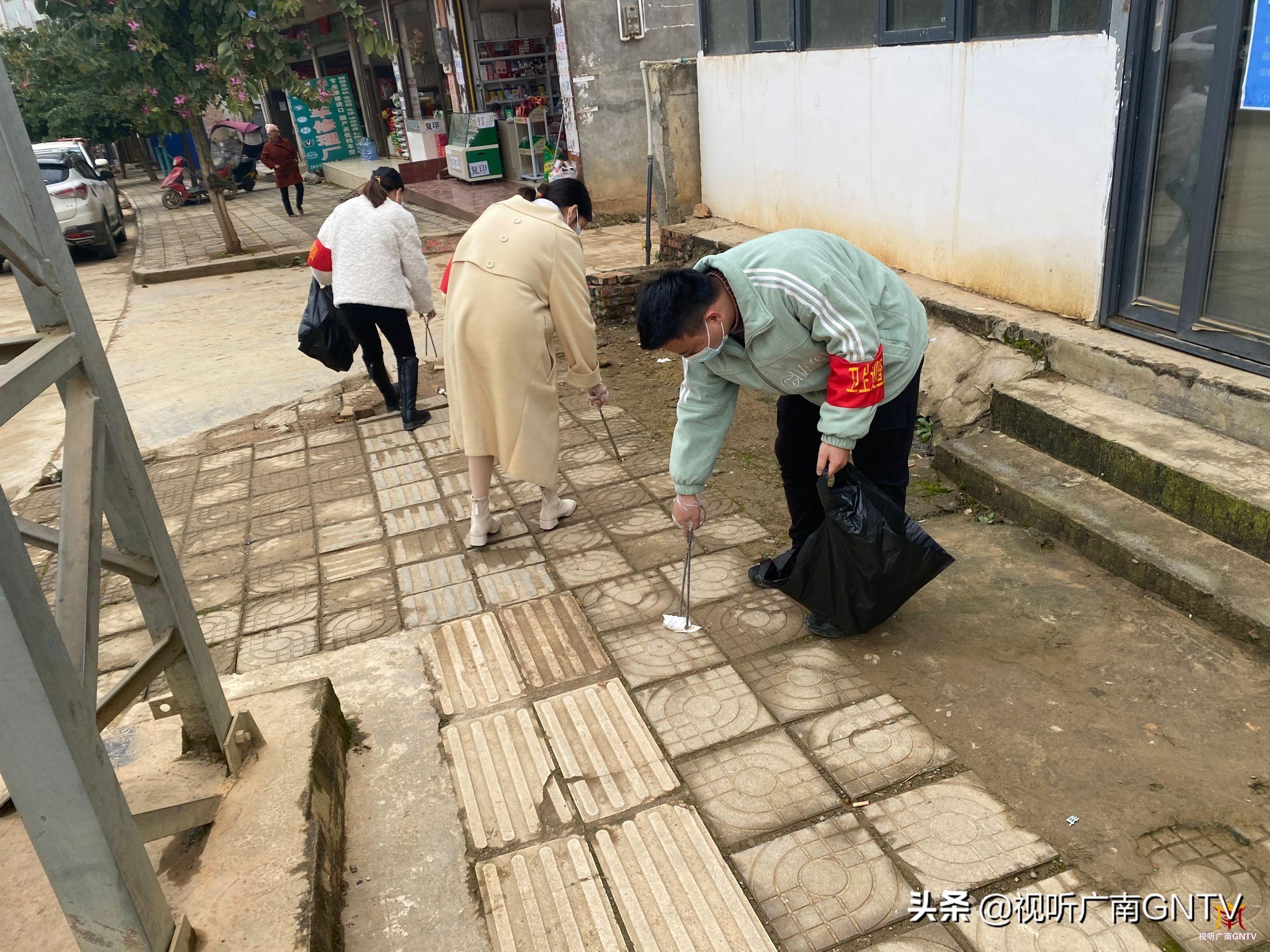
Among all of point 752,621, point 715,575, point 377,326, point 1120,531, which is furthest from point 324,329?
point 1120,531

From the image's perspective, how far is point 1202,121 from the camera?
3584 mm

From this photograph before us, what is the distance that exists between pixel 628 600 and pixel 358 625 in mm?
1066

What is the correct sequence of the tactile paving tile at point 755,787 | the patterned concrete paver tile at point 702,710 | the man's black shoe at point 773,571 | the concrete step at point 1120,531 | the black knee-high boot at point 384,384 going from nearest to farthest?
the tactile paving tile at point 755,787 → the patterned concrete paver tile at point 702,710 → the concrete step at point 1120,531 → the man's black shoe at point 773,571 → the black knee-high boot at point 384,384

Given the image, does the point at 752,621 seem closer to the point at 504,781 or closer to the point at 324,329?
the point at 504,781

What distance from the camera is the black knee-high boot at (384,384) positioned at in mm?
5859

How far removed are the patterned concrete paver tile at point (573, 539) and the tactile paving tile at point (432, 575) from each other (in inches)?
14.9

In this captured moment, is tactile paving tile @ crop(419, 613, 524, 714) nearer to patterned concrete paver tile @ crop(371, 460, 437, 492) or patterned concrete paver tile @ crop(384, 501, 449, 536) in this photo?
patterned concrete paver tile @ crop(384, 501, 449, 536)

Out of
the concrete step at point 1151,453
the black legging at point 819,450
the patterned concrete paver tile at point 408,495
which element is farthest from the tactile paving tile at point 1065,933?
the patterned concrete paver tile at point 408,495

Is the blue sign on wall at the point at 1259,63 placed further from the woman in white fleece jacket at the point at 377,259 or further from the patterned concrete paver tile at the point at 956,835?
the woman in white fleece jacket at the point at 377,259

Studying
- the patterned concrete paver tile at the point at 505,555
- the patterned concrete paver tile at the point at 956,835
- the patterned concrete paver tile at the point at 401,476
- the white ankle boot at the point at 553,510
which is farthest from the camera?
the patterned concrete paver tile at the point at 401,476

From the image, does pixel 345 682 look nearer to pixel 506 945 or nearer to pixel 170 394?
pixel 506 945

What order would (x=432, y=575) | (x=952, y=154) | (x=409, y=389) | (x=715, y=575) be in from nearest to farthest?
(x=715, y=575), (x=432, y=575), (x=952, y=154), (x=409, y=389)

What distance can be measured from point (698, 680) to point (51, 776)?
1889 millimetres

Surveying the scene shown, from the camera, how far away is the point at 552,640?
3.39 m
